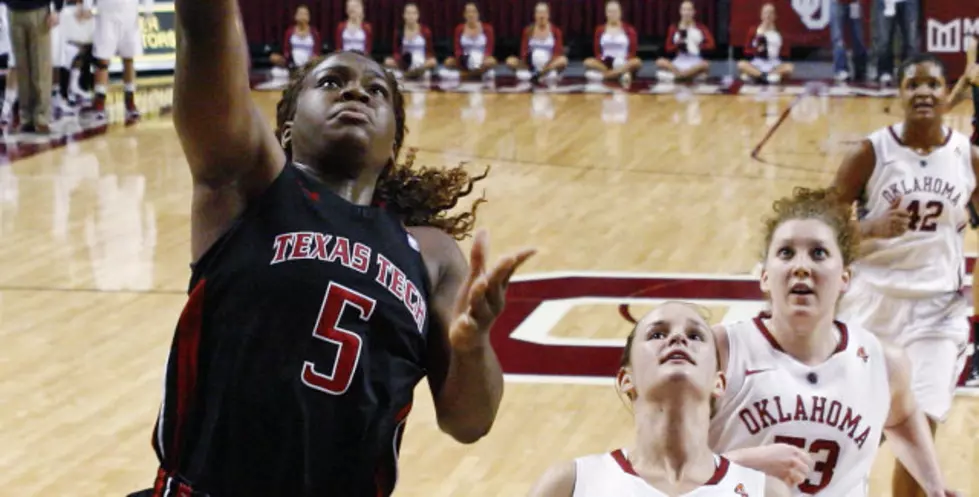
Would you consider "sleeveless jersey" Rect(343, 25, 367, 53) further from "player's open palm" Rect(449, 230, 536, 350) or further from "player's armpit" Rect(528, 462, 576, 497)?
"player's open palm" Rect(449, 230, 536, 350)

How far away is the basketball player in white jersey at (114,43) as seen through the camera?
671 inches

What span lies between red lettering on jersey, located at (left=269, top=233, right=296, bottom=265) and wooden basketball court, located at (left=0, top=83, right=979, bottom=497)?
128 inches

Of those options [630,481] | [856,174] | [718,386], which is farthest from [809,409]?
[856,174]

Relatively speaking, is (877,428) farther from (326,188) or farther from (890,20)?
(890,20)

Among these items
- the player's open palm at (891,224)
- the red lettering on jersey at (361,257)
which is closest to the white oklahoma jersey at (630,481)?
the red lettering on jersey at (361,257)

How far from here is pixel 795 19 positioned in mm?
20375

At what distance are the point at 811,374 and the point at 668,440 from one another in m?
0.92

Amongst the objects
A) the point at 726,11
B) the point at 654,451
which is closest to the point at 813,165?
the point at 726,11

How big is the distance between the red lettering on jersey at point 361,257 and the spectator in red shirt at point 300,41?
18.2 m

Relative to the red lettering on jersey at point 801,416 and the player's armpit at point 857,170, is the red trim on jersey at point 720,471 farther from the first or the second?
the player's armpit at point 857,170

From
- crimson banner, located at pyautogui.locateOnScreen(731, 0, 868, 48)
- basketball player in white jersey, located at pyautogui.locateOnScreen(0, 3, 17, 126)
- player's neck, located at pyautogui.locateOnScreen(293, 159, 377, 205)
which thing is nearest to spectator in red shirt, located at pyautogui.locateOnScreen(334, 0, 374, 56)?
crimson banner, located at pyautogui.locateOnScreen(731, 0, 868, 48)

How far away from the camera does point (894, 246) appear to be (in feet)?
19.9

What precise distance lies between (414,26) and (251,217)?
1802 centimetres

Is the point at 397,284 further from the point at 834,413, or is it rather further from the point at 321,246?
the point at 834,413
